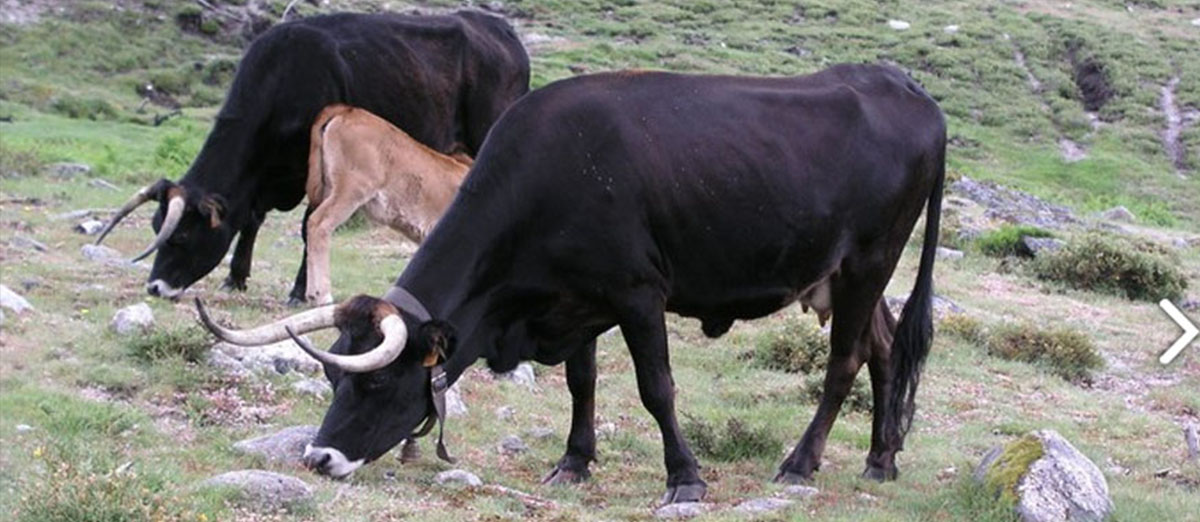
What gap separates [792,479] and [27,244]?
420 inches

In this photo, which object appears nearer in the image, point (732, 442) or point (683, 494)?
point (683, 494)

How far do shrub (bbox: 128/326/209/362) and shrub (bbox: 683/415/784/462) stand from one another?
363 centimetres

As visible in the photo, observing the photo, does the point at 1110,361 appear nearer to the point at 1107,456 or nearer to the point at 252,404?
the point at 1107,456

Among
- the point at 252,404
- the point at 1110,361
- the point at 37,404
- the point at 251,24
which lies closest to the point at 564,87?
the point at 252,404

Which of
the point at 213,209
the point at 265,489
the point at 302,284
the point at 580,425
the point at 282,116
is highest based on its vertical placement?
the point at 265,489

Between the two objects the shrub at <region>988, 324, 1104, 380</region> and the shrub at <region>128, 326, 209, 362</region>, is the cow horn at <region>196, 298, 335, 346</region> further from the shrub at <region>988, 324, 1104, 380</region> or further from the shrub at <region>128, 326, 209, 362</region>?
the shrub at <region>988, 324, 1104, 380</region>

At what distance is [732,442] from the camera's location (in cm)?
1160

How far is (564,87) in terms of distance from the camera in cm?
1012

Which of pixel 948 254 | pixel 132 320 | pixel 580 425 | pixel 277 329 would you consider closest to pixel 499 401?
pixel 580 425

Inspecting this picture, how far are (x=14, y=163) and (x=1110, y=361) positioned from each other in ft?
56.9

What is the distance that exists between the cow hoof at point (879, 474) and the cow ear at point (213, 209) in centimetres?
718

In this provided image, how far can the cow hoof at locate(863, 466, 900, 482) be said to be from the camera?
11.1 meters

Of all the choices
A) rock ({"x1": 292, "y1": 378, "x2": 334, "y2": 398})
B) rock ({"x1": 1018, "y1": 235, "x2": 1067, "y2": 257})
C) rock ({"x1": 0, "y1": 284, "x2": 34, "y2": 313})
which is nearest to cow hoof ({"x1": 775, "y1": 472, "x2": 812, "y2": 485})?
rock ({"x1": 292, "y1": 378, "x2": 334, "y2": 398})

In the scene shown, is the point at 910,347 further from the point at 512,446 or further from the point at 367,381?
the point at 367,381
